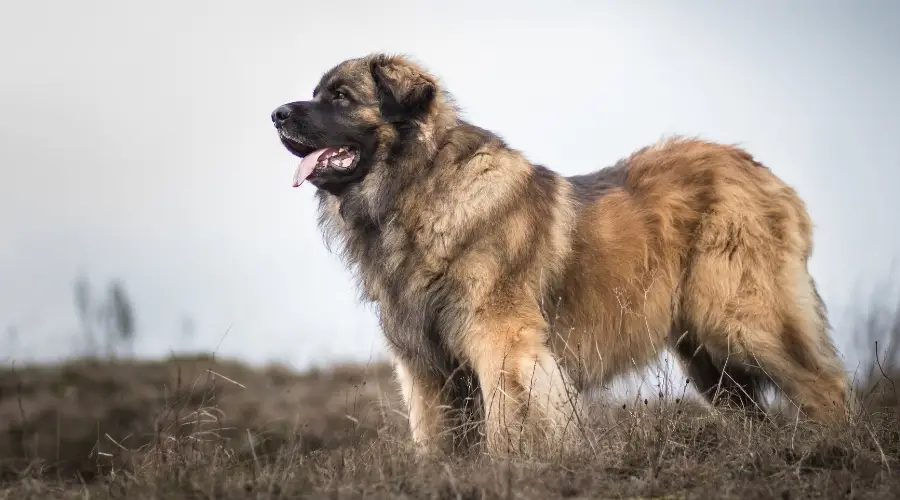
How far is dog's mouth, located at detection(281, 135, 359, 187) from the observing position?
4289 millimetres

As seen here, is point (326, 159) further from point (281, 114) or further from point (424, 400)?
point (424, 400)

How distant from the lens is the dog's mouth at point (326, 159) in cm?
429

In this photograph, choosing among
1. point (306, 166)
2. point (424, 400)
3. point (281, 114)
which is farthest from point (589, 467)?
point (281, 114)

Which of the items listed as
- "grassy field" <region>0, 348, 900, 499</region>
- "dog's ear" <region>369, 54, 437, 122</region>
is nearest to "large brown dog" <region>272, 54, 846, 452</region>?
"dog's ear" <region>369, 54, 437, 122</region>

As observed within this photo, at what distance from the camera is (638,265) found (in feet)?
14.9

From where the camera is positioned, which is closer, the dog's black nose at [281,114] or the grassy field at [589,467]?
the grassy field at [589,467]

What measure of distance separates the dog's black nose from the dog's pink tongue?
0.72ft

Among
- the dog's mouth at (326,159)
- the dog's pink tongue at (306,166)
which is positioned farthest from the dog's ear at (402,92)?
the dog's pink tongue at (306,166)

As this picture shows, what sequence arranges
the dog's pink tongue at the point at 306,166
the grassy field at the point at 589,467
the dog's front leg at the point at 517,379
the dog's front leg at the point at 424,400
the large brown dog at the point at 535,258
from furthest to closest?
1. the dog's front leg at the point at 424,400
2. the dog's pink tongue at the point at 306,166
3. the large brown dog at the point at 535,258
4. the dog's front leg at the point at 517,379
5. the grassy field at the point at 589,467

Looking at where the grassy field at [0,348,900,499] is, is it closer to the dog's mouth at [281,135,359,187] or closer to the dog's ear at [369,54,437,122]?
the dog's mouth at [281,135,359,187]

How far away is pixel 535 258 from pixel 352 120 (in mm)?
1184

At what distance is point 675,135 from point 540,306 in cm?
163

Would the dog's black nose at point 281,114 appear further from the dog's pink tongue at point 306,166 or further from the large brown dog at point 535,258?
the dog's pink tongue at point 306,166

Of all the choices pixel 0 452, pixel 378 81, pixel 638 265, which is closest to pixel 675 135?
pixel 638 265
